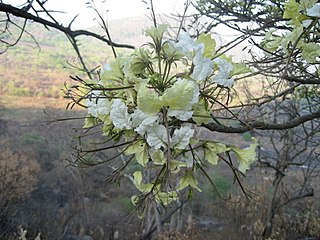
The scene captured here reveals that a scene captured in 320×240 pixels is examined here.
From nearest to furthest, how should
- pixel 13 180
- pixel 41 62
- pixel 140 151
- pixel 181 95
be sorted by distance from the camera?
pixel 181 95, pixel 140 151, pixel 13 180, pixel 41 62

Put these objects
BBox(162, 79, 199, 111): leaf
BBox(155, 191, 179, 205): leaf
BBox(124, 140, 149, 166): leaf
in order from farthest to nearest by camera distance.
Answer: BBox(155, 191, 179, 205): leaf → BBox(124, 140, 149, 166): leaf → BBox(162, 79, 199, 111): leaf

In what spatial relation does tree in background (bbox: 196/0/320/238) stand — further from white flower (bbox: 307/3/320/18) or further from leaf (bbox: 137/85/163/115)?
leaf (bbox: 137/85/163/115)

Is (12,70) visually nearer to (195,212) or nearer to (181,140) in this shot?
(195,212)

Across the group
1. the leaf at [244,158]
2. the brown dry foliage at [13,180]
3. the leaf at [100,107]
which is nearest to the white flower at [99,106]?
the leaf at [100,107]

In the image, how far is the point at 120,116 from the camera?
604 millimetres

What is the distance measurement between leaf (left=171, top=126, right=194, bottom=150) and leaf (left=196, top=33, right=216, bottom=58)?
127 mm

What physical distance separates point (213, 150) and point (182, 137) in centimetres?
10

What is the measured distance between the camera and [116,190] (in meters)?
9.42

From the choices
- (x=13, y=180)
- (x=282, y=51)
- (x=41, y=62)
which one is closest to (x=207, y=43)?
(x=282, y=51)

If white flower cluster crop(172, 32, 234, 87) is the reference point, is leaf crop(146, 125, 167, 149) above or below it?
below

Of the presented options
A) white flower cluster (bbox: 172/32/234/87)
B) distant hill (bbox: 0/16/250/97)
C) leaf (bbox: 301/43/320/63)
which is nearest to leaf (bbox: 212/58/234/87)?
white flower cluster (bbox: 172/32/234/87)

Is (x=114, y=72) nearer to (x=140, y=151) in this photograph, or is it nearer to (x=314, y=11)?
(x=140, y=151)

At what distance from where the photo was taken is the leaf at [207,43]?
621 mm

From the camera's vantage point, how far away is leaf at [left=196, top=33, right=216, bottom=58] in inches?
24.5
